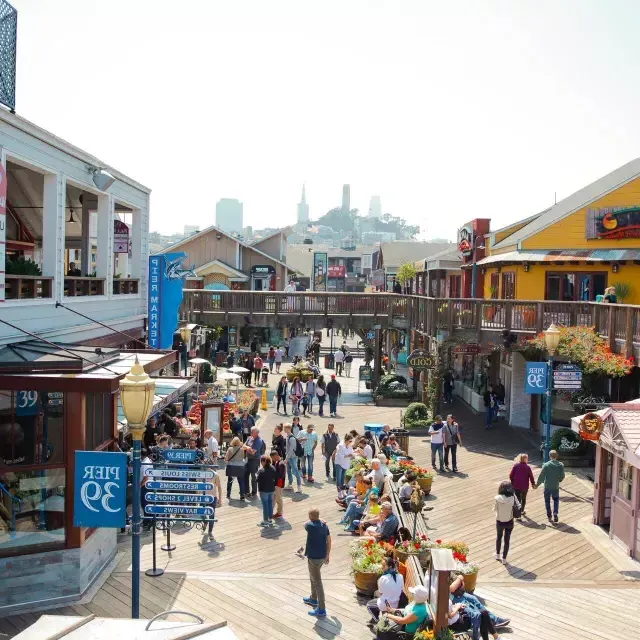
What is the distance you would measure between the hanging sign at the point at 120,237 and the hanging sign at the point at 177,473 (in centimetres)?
1045

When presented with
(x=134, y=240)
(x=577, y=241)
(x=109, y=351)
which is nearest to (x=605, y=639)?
(x=109, y=351)

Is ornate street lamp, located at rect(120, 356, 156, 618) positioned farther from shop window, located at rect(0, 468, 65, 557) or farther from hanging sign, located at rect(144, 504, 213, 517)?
shop window, located at rect(0, 468, 65, 557)

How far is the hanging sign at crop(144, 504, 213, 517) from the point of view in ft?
33.0

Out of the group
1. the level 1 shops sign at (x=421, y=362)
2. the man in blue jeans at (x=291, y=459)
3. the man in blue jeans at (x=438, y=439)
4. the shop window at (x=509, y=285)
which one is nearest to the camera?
the man in blue jeans at (x=291, y=459)

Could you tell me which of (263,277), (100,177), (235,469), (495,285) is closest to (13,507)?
(235,469)

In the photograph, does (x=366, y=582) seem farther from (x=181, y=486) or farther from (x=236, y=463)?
(x=236, y=463)

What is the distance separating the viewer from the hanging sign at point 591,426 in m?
14.6

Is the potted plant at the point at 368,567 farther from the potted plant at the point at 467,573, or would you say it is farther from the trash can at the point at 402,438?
the trash can at the point at 402,438

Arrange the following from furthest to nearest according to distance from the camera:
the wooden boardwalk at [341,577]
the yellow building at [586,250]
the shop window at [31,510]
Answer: the yellow building at [586,250]
the shop window at [31,510]
the wooden boardwalk at [341,577]

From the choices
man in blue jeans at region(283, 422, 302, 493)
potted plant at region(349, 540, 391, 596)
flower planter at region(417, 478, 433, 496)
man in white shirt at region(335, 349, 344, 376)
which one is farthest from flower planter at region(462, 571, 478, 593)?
man in white shirt at region(335, 349, 344, 376)

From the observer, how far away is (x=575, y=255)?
26.6 metres

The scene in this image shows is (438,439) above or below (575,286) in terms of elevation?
below

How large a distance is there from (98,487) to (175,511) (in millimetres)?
1082

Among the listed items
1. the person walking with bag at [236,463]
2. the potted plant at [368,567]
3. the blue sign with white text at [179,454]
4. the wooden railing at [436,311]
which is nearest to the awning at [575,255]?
the wooden railing at [436,311]
